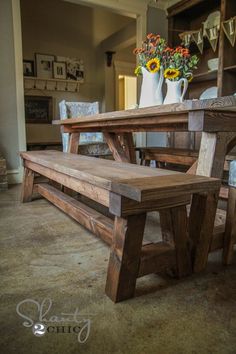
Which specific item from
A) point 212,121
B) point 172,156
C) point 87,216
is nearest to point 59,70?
point 172,156

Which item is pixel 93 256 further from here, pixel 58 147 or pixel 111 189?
pixel 58 147

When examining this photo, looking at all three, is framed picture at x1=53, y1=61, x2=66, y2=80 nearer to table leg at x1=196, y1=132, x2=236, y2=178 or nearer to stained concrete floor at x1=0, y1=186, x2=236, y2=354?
stained concrete floor at x1=0, y1=186, x2=236, y2=354

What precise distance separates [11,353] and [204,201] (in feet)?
2.83

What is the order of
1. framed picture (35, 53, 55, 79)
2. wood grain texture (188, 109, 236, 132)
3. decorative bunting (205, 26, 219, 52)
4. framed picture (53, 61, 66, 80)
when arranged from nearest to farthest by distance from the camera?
wood grain texture (188, 109, 236, 132) < decorative bunting (205, 26, 219, 52) < framed picture (35, 53, 55, 79) < framed picture (53, 61, 66, 80)

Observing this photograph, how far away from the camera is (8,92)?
3262mm

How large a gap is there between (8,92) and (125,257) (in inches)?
115

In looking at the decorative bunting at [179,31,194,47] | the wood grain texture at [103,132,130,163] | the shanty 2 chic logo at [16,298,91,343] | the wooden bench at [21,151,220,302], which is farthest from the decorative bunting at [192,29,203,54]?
the shanty 2 chic logo at [16,298,91,343]

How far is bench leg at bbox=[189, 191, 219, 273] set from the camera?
117 centimetres

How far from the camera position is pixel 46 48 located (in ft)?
16.6

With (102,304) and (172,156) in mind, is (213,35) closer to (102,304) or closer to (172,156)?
(172,156)

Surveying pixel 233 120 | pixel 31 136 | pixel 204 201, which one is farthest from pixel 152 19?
pixel 204 201

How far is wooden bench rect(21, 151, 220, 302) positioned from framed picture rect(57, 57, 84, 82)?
440cm

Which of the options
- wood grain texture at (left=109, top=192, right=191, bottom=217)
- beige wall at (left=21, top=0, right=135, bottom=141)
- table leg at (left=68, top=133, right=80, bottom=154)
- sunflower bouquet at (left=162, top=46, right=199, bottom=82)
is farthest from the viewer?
beige wall at (left=21, top=0, right=135, bottom=141)

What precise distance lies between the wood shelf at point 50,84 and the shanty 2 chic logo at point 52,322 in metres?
4.64
